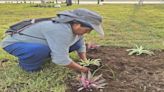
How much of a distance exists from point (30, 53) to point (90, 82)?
0.70 metres

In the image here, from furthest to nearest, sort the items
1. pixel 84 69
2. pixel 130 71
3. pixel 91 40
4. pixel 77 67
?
pixel 91 40 → pixel 130 71 → pixel 84 69 → pixel 77 67

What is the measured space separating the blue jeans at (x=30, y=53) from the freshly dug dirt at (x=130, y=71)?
42 cm

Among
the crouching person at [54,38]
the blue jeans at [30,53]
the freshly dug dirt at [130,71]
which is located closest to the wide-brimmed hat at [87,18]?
the crouching person at [54,38]

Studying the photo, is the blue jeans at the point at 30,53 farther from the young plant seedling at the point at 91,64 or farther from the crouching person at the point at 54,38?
the young plant seedling at the point at 91,64

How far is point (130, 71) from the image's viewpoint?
14.7 ft

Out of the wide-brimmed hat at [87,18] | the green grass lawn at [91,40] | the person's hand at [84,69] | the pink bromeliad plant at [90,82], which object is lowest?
the green grass lawn at [91,40]

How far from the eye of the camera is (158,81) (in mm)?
4203

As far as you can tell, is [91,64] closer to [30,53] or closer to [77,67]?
[77,67]

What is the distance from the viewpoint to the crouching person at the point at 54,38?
394cm

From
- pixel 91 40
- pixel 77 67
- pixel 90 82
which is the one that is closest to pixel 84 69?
pixel 77 67

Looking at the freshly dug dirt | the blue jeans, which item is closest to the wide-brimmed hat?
the blue jeans

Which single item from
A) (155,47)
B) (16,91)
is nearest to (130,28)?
(155,47)

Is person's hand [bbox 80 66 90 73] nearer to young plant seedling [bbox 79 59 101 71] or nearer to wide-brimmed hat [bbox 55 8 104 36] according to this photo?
young plant seedling [bbox 79 59 101 71]

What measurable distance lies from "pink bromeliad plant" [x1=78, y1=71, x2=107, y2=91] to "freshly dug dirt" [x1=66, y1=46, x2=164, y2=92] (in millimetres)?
61
